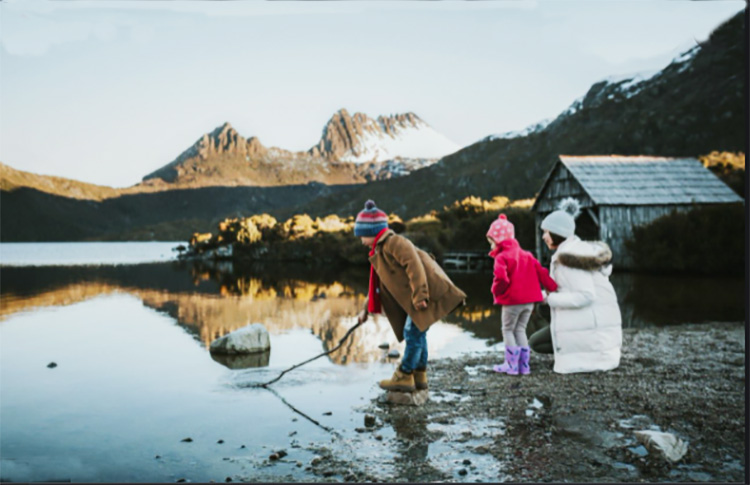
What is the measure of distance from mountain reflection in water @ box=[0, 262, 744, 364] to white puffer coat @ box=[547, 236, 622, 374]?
2.18ft

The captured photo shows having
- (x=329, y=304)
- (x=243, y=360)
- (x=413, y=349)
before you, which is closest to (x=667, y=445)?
(x=413, y=349)

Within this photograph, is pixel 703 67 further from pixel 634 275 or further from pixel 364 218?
pixel 364 218

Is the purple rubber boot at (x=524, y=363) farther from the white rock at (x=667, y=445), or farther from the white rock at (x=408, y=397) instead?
the white rock at (x=667, y=445)

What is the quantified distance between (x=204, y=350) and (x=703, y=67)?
355 ft

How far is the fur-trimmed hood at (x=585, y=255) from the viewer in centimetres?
588

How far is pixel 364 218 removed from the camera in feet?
19.0

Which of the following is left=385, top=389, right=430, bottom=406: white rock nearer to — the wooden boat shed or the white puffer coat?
the white puffer coat

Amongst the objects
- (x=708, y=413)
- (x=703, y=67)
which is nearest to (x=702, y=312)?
(x=708, y=413)

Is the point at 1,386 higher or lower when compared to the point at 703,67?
lower

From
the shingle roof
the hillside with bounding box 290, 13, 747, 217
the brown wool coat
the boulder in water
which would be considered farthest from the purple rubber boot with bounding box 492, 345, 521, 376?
the hillside with bounding box 290, 13, 747, 217

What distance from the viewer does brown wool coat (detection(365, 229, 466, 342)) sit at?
5383 millimetres

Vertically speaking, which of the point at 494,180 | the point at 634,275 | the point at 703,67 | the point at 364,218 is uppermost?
the point at 703,67

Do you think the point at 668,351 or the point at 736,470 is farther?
the point at 668,351

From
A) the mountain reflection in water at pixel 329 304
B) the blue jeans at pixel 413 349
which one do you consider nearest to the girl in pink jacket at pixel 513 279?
the mountain reflection in water at pixel 329 304
